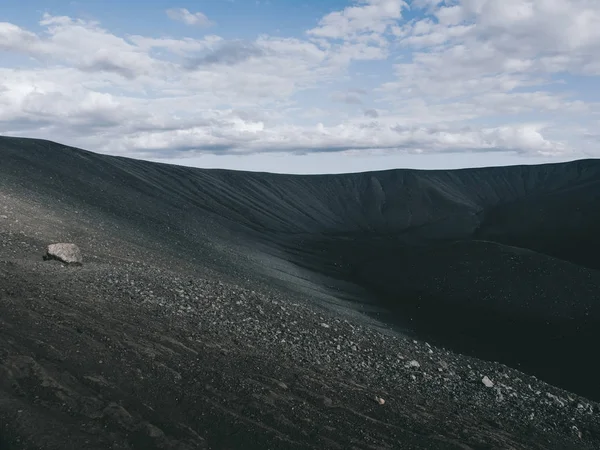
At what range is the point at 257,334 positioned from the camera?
1683 centimetres

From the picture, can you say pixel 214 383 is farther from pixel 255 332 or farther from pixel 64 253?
pixel 64 253

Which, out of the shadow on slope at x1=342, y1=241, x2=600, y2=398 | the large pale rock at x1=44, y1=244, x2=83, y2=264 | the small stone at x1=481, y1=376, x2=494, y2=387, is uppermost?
the large pale rock at x1=44, y1=244, x2=83, y2=264

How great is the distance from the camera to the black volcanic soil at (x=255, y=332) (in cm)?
1052

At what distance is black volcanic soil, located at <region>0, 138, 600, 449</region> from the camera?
10.5 metres

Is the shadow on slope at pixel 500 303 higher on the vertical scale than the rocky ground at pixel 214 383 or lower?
lower

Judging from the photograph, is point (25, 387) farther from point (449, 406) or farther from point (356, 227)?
point (356, 227)

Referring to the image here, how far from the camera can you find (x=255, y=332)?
17.0m

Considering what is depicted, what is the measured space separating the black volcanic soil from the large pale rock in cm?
59

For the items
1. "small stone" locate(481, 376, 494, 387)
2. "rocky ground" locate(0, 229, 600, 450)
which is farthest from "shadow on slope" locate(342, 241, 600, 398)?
"rocky ground" locate(0, 229, 600, 450)

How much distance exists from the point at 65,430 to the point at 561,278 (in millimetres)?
49578

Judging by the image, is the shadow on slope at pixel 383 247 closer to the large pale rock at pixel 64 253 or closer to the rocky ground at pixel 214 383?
the large pale rock at pixel 64 253

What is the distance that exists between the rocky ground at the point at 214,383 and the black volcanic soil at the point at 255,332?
0.06 meters

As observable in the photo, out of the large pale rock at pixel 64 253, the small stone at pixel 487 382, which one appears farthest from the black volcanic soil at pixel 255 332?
the large pale rock at pixel 64 253

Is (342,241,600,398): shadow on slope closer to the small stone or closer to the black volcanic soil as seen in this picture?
the black volcanic soil
